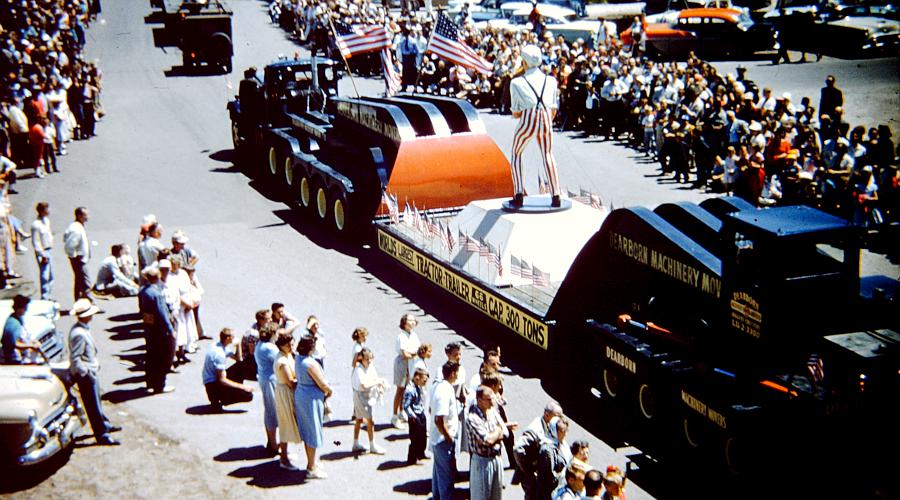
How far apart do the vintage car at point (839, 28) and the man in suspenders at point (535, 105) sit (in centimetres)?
1828

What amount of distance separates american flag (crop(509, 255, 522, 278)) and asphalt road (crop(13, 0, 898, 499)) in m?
0.91

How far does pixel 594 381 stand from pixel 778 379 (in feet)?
9.90

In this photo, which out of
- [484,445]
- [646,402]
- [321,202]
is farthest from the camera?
[321,202]

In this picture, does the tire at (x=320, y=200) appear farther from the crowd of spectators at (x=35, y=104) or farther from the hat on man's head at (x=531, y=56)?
the hat on man's head at (x=531, y=56)

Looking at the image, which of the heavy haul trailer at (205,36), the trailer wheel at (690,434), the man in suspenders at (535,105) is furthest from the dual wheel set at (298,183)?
the heavy haul trailer at (205,36)

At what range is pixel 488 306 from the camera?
14.4 metres

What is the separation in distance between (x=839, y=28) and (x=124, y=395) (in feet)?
82.4

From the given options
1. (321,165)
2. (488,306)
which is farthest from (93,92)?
(488,306)

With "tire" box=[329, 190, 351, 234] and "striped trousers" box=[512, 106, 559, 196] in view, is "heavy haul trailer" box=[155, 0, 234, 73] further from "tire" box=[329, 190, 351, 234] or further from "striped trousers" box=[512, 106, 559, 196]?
"striped trousers" box=[512, 106, 559, 196]

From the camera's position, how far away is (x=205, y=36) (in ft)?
118

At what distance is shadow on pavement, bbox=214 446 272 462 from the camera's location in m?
11.2

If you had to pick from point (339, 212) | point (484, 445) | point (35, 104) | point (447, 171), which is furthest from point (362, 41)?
point (484, 445)

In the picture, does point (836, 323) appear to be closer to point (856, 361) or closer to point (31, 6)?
point (856, 361)

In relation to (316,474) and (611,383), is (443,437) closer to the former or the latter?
(316,474)
